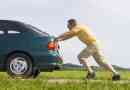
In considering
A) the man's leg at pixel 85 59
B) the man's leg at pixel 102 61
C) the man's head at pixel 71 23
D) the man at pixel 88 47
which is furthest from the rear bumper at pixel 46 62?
the man's leg at pixel 102 61

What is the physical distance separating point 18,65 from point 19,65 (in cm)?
3

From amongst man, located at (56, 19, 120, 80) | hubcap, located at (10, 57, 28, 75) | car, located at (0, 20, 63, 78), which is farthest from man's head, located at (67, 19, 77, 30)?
hubcap, located at (10, 57, 28, 75)

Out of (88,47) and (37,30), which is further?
(88,47)

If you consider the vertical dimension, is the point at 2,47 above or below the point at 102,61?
above

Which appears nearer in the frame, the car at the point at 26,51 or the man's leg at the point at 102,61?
the car at the point at 26,51

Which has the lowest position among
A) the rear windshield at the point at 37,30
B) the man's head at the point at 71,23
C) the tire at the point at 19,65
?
the tire at the point at 19,65

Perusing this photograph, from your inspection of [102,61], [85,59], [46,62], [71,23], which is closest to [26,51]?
[46,62]

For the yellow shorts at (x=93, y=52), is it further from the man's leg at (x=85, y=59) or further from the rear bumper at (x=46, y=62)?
the rear bumper at (x=46, y=62)

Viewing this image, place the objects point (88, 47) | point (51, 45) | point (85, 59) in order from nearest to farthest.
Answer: point (51, 45)
point (85, 59)
point (88, 47)

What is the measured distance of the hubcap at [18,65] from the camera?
603 inches

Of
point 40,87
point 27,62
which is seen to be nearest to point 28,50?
point 27,62

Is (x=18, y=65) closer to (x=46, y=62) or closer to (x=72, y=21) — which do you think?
(x=46, y=62)

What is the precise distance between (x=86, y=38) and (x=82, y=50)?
397mm

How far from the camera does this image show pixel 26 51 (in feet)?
50.6
